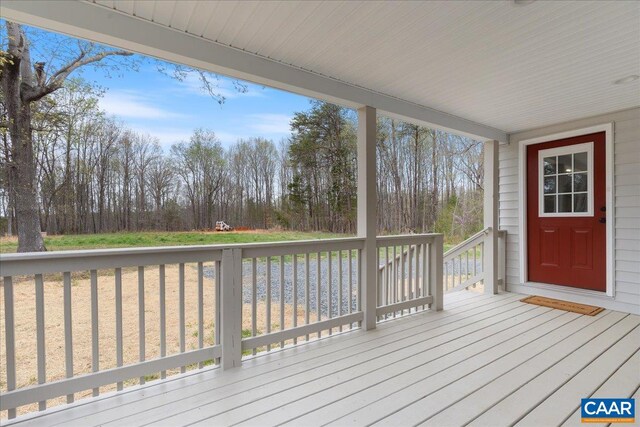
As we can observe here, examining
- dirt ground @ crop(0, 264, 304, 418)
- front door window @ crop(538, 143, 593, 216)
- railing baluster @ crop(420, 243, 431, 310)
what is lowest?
dirt ground @ crop(0, 264, 304, 418)

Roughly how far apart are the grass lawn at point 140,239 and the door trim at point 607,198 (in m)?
3.17

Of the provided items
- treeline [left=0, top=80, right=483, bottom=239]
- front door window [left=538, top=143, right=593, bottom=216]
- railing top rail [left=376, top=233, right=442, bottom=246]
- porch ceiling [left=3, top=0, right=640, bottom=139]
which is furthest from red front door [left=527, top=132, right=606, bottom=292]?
treeline [left=0, top=80, right=483, bottom=239]

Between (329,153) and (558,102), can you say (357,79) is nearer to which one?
(558,102)

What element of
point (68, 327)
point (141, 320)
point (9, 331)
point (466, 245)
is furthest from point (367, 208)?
point (9, 331)

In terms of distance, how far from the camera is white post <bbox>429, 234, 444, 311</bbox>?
3580 millimetres

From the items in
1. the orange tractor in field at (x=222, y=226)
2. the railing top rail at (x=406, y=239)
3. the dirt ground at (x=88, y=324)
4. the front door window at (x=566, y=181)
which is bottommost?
the dirt ground at (x=88, y=324)

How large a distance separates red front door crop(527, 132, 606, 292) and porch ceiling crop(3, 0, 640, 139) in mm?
838

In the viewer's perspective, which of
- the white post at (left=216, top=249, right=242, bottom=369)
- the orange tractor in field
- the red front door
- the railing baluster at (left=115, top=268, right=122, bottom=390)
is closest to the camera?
the railing baluster at (left=115, top=268, right=122, bottom=390)

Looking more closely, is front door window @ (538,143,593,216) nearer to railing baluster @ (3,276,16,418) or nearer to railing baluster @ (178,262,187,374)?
railing baluster @ (178,262,187,374)

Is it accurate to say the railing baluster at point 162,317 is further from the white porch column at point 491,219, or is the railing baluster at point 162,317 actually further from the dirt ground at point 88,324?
the white porch column at point 491,219

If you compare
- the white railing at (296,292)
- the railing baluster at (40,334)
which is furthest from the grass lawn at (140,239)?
the railing baluster at (40,334)

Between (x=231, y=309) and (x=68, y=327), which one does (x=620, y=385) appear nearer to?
(x=231, y=309)

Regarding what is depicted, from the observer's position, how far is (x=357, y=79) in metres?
2.76

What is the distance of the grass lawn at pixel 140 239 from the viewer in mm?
2945
